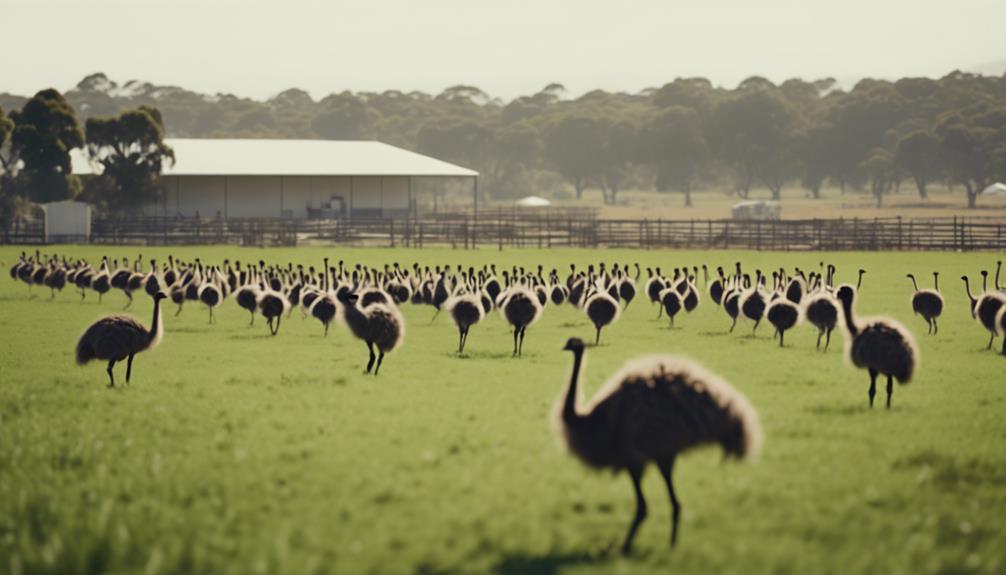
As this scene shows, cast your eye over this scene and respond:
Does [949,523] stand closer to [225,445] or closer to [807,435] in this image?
[807,435]

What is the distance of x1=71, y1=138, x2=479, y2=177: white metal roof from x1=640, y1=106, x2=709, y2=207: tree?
58.6 meters

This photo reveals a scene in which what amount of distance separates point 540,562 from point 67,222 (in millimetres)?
72046

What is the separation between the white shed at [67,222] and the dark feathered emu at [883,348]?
66328 millimetres

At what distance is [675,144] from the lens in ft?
504

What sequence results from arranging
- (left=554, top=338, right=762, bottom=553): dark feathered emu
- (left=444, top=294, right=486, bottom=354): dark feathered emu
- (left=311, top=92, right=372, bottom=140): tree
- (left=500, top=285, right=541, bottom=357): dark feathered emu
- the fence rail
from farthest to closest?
(left=311, top=92, right=372, bottom=140): tree, the fence rail, (left=444, top=294, right=486, bottom=354): dark feathered emu, (left=500, top=285, right=541, bottom=357): dark feathered emu, (left=554, top=338, right=762, bottom=553): dark feathered emu

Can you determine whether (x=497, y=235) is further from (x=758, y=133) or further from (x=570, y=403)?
(x=758, y=133)

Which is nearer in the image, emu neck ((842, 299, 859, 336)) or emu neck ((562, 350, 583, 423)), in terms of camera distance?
emu neck ((562, 350, 583, 423))

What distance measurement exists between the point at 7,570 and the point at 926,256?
2337 inches

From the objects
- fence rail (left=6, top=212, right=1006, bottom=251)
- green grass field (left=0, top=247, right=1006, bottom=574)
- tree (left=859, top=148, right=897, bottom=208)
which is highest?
tree (left=859, top=148, right=897, bottom=208)

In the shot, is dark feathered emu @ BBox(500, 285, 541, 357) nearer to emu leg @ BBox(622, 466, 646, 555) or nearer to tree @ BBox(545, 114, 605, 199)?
emu leg @ BBox(622, 466, 646, 555)

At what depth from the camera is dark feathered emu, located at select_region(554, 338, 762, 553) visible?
965 centimetres

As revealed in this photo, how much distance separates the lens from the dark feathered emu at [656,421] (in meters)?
9.65

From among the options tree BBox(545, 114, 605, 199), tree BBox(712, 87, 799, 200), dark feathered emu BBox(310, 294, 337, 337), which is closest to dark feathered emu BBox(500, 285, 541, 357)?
dark feathered emu BBox(310, 294, 337, 337)

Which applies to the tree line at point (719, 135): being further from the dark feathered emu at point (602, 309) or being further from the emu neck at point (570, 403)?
the emu neck at point (570, 403)
